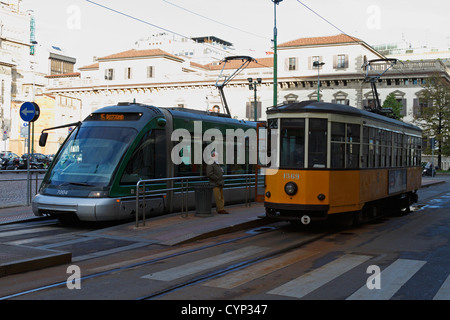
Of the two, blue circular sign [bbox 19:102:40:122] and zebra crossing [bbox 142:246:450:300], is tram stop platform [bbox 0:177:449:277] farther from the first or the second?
blue circular sign [bbox 19:102:40:122]

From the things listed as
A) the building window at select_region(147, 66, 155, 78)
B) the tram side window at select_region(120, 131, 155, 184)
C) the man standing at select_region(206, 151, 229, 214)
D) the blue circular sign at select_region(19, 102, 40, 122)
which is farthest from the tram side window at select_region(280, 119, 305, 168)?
the building window at select_region(147, 66, 155, 78)

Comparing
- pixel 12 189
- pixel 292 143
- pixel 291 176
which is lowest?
pixel 12 189

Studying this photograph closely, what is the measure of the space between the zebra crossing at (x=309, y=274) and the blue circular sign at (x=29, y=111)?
8.58m

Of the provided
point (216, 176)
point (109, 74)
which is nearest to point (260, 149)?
point (216, 176)

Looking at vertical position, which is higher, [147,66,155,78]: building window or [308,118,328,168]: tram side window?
[147,66,155,78]: building window

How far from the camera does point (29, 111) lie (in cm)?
1560

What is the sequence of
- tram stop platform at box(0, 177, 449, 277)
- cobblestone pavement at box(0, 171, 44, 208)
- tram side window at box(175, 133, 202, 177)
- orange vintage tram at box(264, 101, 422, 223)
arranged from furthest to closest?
cobblestone pavement at box(0, 171, 44, 208) → tram side window at box(175, 133, 202, 177) → orange vintage tram at box(264, 101, 422, 223) → tram stop platform at box(0, 177, 449, 277)

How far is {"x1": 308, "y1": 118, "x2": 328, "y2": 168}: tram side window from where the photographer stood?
11648 millimetres

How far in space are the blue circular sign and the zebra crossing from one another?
28.1 ft

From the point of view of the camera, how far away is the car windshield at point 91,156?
12609 mm

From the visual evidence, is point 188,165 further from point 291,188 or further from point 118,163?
point 291,188

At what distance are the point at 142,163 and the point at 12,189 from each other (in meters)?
6.54

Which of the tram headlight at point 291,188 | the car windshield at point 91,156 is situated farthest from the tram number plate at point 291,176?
the car windshield at point 91,156

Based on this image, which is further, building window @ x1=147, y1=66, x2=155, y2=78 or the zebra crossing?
building window @ x1=147, y1=66, x2=155, y2=78
